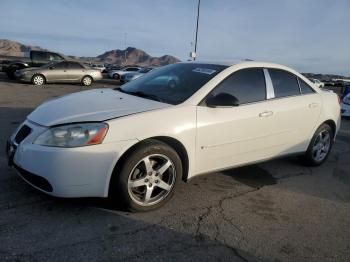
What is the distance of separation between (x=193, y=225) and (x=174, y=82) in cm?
177

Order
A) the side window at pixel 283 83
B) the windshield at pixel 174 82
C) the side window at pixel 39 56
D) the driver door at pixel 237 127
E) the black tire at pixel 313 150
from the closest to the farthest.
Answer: the driver door at pixel 237 127 < the windshield at pixel 174 82 < the side window at pixel 283 83 < the black tire at pixel 313 150 < the side window at pixel 39 56

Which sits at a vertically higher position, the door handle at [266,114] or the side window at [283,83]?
the side window at [283,83]

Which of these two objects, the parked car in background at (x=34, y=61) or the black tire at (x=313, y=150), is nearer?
the black tire at (x=313, y=150)

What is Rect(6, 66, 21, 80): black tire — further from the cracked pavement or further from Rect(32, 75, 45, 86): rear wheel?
the cracked pavement

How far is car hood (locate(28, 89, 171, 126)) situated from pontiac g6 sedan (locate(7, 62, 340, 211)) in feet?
0.03

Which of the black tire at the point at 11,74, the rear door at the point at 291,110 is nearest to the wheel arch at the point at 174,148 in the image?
the rear door at the point at 291,110

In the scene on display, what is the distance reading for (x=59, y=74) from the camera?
18.4 m

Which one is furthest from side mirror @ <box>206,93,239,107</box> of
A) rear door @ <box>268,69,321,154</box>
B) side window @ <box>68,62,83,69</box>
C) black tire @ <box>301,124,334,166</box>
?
side window @ <box>68,62,83,69</box>

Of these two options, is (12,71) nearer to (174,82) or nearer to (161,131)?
(174,82)

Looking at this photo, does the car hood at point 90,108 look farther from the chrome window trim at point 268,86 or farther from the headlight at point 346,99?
the headlight at point 346,99

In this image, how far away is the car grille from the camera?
3404 millimetres

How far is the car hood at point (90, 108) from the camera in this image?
3.34m

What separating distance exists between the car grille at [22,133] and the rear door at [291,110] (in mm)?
2766

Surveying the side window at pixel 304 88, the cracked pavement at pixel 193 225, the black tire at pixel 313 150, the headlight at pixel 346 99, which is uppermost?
the side window at pixel 304 88
